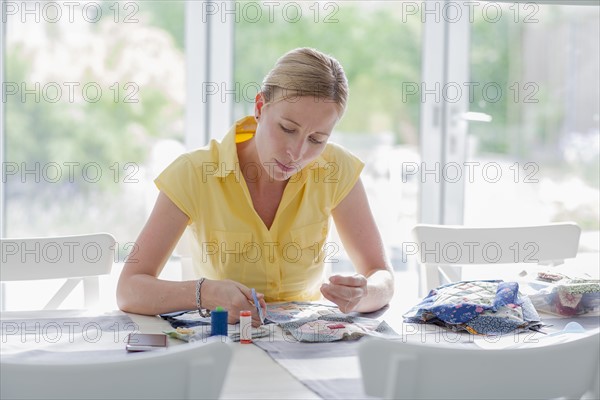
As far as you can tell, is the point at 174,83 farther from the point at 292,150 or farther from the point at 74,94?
the point at 292,150

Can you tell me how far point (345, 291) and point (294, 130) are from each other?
0.39 metres

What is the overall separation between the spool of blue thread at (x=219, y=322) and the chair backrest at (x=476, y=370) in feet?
1.70

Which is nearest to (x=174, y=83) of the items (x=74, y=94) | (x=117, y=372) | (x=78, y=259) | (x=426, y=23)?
(x=74, y=94)

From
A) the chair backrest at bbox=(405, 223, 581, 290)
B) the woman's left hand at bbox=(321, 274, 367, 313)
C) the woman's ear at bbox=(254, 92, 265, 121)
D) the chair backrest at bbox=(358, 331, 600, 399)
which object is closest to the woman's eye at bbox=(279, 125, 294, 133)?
the woman's ear at bbox=(254, 92, 265, 121)

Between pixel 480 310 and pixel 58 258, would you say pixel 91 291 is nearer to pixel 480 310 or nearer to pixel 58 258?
pixel 58 258

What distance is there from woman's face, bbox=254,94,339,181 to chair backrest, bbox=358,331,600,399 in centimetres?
86

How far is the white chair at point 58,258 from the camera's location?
6.25ft

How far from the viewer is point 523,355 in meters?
1.06

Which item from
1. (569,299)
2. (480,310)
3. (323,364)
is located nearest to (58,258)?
(323,364)

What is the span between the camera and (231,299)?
1611 millimetres

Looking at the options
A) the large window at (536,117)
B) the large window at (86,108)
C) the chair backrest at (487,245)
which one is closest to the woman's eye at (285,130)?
the chair backrest at (487,245)

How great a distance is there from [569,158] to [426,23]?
0.85 metres

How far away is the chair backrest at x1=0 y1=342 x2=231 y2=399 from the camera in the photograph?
0.95 m

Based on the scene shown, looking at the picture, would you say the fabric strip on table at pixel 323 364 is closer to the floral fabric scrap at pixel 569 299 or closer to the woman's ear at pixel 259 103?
the floral fabric scrap at pixel 569 299
